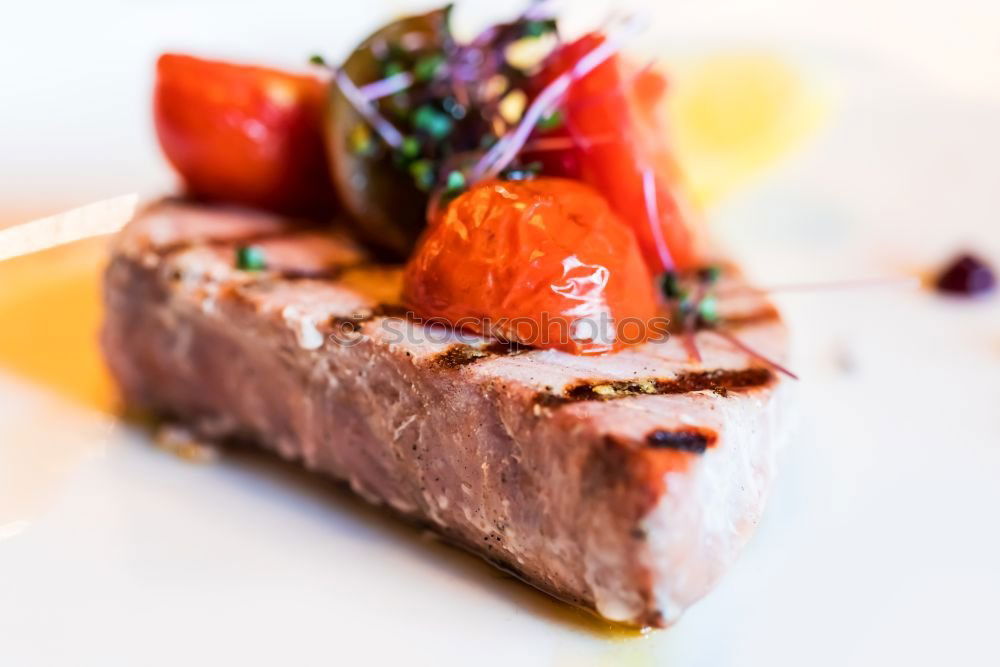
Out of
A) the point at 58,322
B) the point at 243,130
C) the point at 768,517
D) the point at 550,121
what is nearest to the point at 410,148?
the point at 550,121

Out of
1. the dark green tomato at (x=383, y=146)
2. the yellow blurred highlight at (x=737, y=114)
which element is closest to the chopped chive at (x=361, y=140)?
the dark green tomato at (x=383, y=146)

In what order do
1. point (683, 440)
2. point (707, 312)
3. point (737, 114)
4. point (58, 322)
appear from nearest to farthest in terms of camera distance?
point (683, 440)
point (707, 312)
point (58, 322)
point (737, 114)

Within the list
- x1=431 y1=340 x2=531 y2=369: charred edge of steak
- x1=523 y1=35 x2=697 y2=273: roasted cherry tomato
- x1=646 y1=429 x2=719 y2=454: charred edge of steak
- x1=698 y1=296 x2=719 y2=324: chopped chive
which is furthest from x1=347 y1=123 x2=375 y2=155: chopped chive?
x1=646 y1=429 x2=719 y2=454: charred edge of steak

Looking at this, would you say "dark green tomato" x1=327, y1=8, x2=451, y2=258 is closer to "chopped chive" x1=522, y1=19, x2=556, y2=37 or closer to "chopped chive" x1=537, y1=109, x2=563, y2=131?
A: "chopped chive" x1=522, y1=19, x2=556, y2=37

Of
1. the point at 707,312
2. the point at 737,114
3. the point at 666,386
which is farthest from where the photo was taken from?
the point at 737,114

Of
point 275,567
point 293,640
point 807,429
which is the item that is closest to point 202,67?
point 275,567

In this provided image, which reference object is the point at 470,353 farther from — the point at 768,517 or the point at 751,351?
the point at 768,517
